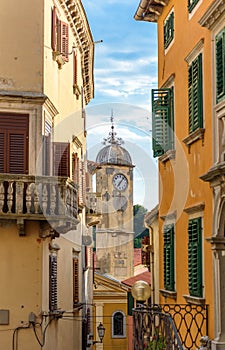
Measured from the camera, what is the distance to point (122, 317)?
46.4 metres

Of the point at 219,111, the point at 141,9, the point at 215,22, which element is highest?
the point at 141,9

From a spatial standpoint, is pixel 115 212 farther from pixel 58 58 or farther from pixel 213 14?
pixel 213 14

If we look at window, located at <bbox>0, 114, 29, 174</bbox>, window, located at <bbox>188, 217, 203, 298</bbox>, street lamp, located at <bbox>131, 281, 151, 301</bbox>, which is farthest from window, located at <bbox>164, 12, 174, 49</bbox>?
street lamp, located at <bbox>131, 281, 151, 301</bbox>

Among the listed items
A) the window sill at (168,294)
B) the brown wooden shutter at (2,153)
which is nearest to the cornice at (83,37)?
the brown wooden shutter at (2,153)

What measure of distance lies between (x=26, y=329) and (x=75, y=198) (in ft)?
11.7

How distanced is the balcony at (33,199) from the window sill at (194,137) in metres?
2.81

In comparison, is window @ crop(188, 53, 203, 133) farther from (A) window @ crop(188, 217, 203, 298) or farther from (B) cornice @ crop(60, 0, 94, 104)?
(B) cornice @ crop(60, 0, 94, 104)

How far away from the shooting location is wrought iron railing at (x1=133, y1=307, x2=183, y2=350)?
10.8m

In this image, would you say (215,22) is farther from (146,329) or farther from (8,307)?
(8,307)

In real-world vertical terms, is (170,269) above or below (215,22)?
below

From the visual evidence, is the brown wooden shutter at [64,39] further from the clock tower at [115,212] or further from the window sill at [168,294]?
the clock tower at [115,212]

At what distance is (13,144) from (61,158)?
1.94 meters

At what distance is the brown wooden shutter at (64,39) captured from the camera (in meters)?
18.7

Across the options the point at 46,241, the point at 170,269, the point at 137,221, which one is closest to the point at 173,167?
the point at 170,269
